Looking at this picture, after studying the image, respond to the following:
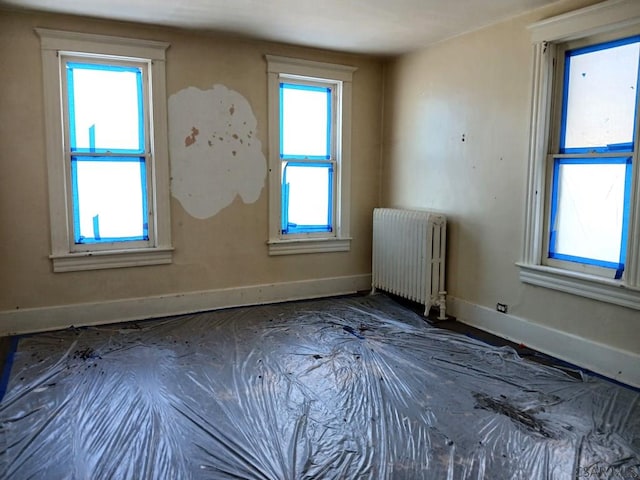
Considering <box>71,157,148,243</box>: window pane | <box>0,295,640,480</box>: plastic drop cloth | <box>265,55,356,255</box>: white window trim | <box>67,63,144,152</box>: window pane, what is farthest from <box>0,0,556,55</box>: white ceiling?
<box>0,295,640,480</box>: plastic drop cloth

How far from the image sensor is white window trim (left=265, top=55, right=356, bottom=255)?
452 centimetres

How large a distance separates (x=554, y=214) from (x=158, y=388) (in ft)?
9.66

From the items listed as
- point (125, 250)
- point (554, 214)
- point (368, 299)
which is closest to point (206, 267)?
point (125, 250)

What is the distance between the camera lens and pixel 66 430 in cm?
237

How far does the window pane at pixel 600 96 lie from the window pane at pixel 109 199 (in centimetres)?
339

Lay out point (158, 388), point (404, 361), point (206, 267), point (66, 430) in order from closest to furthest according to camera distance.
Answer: point (66, 430)
point (158, 388)
point (404, 361)
point (206, 267)

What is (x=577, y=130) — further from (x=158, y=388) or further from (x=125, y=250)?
(x=125, y=250)

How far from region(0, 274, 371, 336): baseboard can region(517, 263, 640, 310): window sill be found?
79.7 inches

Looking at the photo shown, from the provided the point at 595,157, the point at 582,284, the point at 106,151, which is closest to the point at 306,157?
the point at 106,151

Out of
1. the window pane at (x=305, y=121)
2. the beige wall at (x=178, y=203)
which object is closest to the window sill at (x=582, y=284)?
the beige wall at (x=178, y=203)

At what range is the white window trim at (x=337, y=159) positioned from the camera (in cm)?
452

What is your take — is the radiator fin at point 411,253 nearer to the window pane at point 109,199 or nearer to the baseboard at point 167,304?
the baseboard at point 167,304

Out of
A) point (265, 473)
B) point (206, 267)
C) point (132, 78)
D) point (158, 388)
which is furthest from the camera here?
point (206, 267)

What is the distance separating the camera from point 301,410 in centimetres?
260
